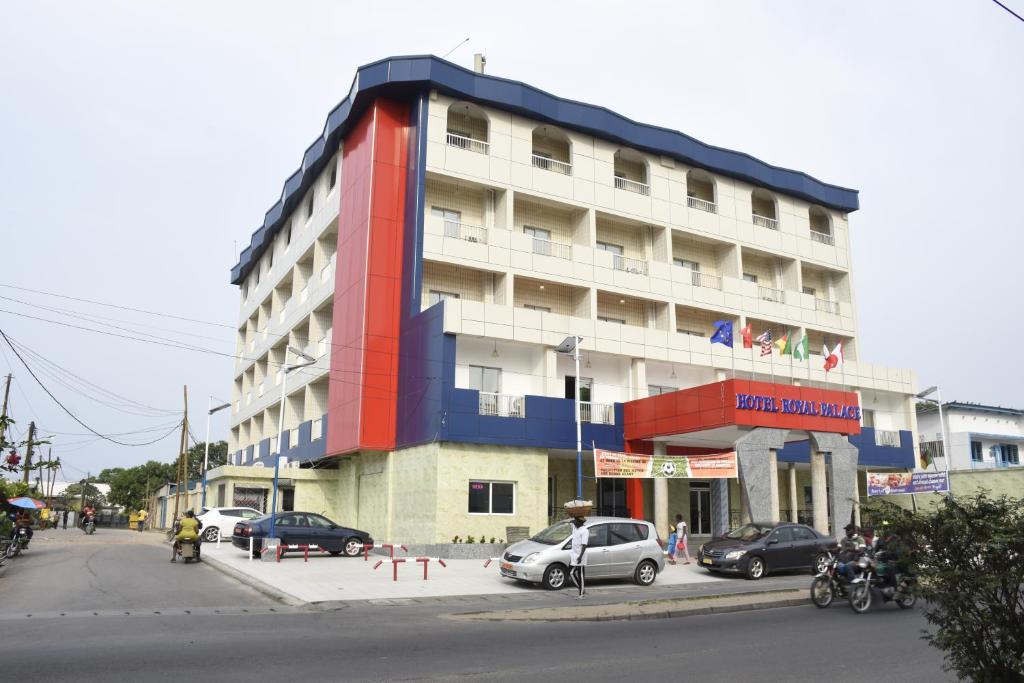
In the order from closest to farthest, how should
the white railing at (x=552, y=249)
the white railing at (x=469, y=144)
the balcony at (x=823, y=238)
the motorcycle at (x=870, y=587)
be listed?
the motorcycle at (x=870, y=587) < the white railing at (x=469, y=144) < the white railing at (x=552, y=249) < the balcony at (x=823, y=238)

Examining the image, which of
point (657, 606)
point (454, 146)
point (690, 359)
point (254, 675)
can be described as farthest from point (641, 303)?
point (254, 675)

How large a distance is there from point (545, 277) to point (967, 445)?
32.3m

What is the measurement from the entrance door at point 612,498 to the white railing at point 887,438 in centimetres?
1469

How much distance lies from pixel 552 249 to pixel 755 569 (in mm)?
16776

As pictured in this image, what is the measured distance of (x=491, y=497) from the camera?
27.9 metres

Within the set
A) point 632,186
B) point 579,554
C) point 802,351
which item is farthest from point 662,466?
point 632,186

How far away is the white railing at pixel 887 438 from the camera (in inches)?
1531

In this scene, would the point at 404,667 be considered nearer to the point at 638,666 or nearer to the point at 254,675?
the point at 254,675

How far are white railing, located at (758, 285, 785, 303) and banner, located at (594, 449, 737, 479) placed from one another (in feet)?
51.6

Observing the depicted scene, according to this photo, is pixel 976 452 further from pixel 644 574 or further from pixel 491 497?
pixel 644 574

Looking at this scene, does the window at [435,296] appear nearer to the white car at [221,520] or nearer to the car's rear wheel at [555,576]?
the white car at [221,520]

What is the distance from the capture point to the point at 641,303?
1427 inches

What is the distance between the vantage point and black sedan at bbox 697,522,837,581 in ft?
67.6

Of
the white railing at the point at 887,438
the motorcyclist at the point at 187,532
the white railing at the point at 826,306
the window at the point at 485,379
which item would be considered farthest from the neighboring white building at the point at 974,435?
the motorcyclist at the point at 187,532
